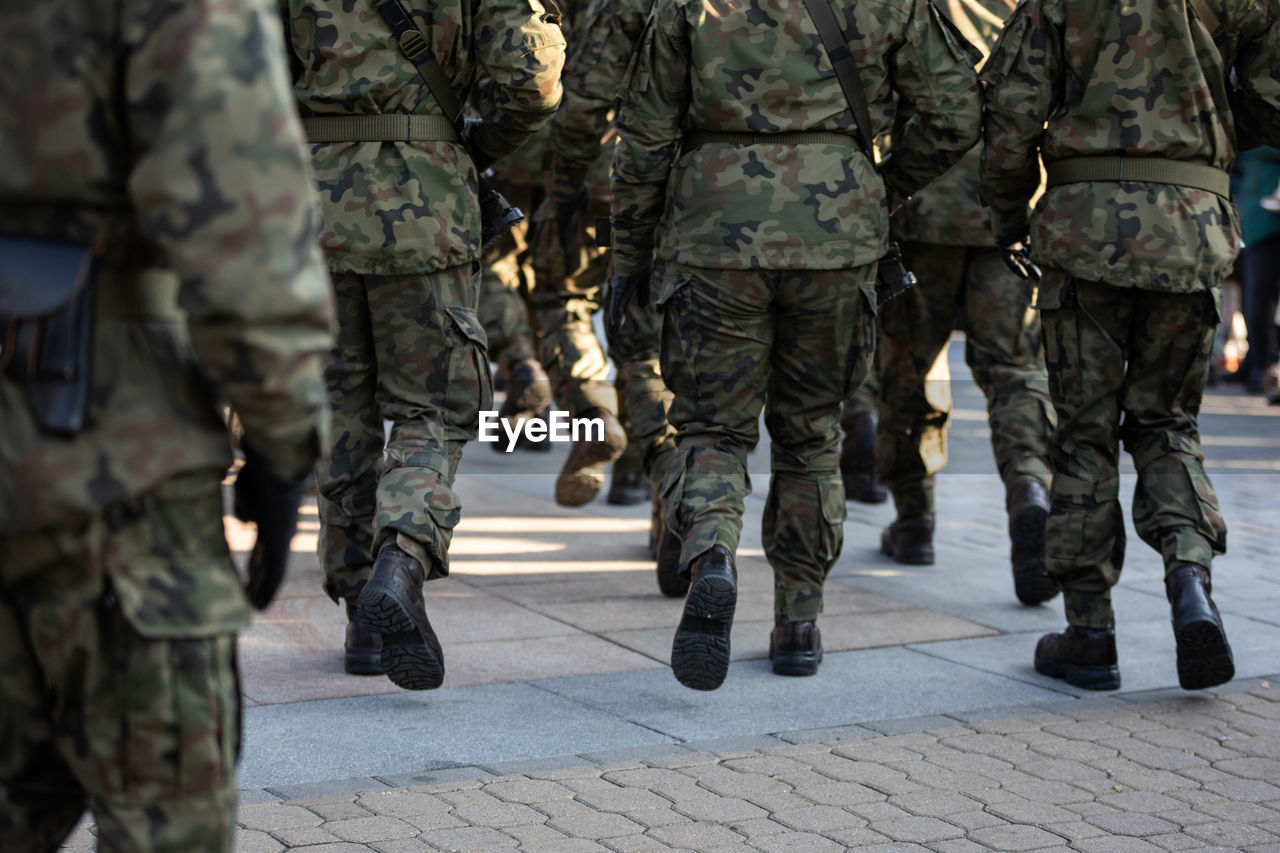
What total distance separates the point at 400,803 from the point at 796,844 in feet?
3.01

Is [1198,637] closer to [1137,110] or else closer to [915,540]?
[1137,110]

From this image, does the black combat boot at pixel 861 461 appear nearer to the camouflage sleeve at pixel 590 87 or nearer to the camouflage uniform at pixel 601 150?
the camouflage uniform at pixel 601 150

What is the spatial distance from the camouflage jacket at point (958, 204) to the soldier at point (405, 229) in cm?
205

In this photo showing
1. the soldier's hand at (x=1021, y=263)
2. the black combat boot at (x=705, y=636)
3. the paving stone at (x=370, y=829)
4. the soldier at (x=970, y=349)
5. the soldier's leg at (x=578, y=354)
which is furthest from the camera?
the soldier's leg at (x=578, y=354)

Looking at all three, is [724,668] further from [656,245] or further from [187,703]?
[187,703]

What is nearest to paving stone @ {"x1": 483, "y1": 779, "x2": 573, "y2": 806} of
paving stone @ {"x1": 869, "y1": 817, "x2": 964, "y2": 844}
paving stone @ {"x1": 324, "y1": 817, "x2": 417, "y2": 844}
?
paving stone @ {"x1": 324, "y1": 817, "x2": 417, "y2": 844}

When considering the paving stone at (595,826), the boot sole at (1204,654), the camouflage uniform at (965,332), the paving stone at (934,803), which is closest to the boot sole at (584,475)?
the camouflage uniform at (965,332)

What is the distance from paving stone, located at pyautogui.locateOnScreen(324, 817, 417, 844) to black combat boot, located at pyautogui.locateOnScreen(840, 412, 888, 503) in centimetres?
452

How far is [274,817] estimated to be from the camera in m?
3.68

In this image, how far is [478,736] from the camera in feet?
14.4

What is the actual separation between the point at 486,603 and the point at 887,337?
1.95m

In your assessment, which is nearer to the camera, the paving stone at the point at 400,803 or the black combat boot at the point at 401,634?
the paving stone at the point at 400,803

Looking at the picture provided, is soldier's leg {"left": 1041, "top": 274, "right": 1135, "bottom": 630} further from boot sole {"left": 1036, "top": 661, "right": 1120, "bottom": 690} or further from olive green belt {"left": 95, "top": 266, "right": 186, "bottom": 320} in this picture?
olive green belt {"left": 95, "top": 266, "right": 186, "bottom": 320}

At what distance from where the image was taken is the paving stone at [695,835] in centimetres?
365
